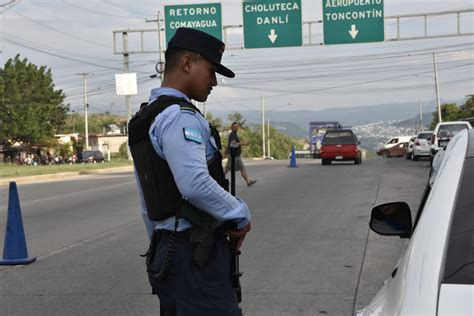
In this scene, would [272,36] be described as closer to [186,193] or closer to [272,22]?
[272,22]

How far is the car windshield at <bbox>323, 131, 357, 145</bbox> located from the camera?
30.8 m

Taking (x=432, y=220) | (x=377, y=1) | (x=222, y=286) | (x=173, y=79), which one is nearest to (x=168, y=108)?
(x=173, y=79)

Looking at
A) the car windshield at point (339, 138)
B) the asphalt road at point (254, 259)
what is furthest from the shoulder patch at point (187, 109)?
the car windshield at point (339, 138)

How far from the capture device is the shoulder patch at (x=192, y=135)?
267 centimetres

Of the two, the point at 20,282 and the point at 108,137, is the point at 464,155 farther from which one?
the point at 108,137

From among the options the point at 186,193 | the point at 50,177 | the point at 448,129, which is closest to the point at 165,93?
the point at 186,193

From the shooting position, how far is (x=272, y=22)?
27.0 metres

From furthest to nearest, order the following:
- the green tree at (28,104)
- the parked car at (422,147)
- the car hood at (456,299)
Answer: the green tree at (28,104) → the parked car at (422,147) → the car hood at (456,299)

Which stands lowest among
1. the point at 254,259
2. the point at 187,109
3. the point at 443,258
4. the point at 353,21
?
the point at 254,259

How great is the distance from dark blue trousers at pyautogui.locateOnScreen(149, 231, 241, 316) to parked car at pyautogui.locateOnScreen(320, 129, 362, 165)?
2804 centimetres

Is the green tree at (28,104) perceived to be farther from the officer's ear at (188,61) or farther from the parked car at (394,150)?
the officer's ear at (188,61)

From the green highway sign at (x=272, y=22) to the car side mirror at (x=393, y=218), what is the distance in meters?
24.3

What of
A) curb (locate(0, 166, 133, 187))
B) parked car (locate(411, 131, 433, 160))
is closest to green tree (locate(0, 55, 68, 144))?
curb (locate(0, 166, 133, 187))

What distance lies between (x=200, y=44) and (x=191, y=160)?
1.92ft
